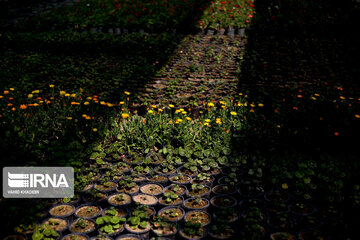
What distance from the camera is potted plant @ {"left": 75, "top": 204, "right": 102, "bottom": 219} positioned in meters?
2.38

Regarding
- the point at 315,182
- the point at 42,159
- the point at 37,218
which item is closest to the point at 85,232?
the point at 37,218

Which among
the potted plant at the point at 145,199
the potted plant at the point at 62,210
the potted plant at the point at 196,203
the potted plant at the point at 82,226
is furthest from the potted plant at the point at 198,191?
the potted plant at the point at 62,210

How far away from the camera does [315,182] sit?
2.74 m

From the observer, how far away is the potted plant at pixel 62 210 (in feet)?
7.73

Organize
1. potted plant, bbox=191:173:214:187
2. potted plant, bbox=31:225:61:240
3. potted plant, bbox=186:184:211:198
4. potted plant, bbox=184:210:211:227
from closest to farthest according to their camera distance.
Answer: potted plant, bbox=31:225:61:240, potted plant, bbox=184:210:211:227, potted plant, bbox=186:184:211:198, potted plant, bbox=191:173:214:187

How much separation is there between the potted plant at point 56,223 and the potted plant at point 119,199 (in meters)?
0.38

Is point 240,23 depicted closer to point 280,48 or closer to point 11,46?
point 280,48

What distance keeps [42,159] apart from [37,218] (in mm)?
840

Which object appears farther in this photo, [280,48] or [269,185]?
[280,48]

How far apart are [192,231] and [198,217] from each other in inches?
7.9

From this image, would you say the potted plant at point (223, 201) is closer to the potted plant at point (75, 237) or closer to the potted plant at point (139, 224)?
the potted plant at point (139, 224)

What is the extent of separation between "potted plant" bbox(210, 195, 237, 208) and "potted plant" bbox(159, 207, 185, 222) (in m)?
0.28

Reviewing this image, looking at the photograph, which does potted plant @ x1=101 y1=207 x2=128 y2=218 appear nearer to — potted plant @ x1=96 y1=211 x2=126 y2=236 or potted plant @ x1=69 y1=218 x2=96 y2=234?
potted plant @ x1=96 y1=211 x2=126 y2=236

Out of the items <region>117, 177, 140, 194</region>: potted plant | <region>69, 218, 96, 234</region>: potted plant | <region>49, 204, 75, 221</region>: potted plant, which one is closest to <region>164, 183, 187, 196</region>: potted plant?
<region>117, 177, 140, 194</region>: potted plant
